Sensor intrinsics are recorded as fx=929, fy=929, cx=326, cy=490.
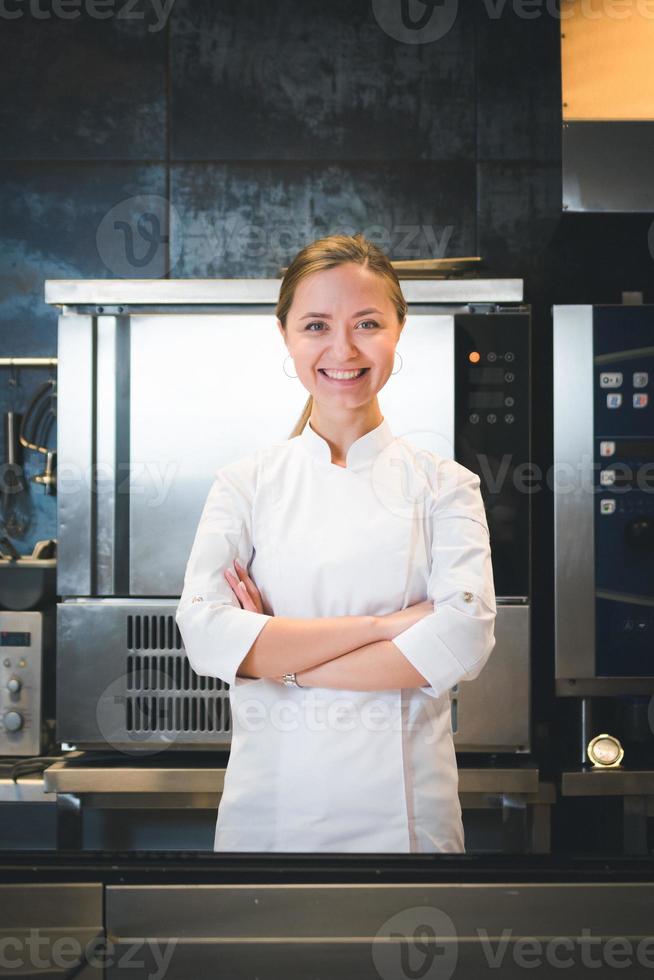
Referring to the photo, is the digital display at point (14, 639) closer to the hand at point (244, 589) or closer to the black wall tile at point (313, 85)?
the hand at point (244, 589)

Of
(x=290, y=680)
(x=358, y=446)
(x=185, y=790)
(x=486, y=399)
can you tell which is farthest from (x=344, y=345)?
(x=185, y=790)

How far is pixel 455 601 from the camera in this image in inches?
47.3

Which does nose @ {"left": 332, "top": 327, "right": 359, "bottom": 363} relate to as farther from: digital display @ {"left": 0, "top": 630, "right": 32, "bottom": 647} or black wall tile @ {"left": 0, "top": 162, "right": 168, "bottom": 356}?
black wall tile @ {"left": 0, "top": 162, "right": 168, "bottom": 356}

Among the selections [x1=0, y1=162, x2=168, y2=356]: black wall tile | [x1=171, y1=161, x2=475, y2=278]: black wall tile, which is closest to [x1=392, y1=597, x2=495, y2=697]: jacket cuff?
[x1=171, y1=161, x2=475, y2=278]: black wall tile

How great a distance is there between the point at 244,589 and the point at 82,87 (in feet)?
5.56

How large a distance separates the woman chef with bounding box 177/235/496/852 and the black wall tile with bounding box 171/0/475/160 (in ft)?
3.98

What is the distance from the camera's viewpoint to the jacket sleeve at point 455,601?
1187mm

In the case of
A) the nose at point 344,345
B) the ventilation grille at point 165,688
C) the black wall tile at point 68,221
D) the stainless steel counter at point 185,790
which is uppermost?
the black wall tile at point 68,221

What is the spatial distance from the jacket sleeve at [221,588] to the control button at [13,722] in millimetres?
863

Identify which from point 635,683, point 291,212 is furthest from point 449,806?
point 291,212

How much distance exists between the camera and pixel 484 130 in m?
2.38

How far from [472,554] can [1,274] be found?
170 centimetres

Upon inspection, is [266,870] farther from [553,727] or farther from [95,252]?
[95,252]

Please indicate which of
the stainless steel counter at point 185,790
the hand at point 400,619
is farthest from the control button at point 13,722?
the hand at point 400,619
